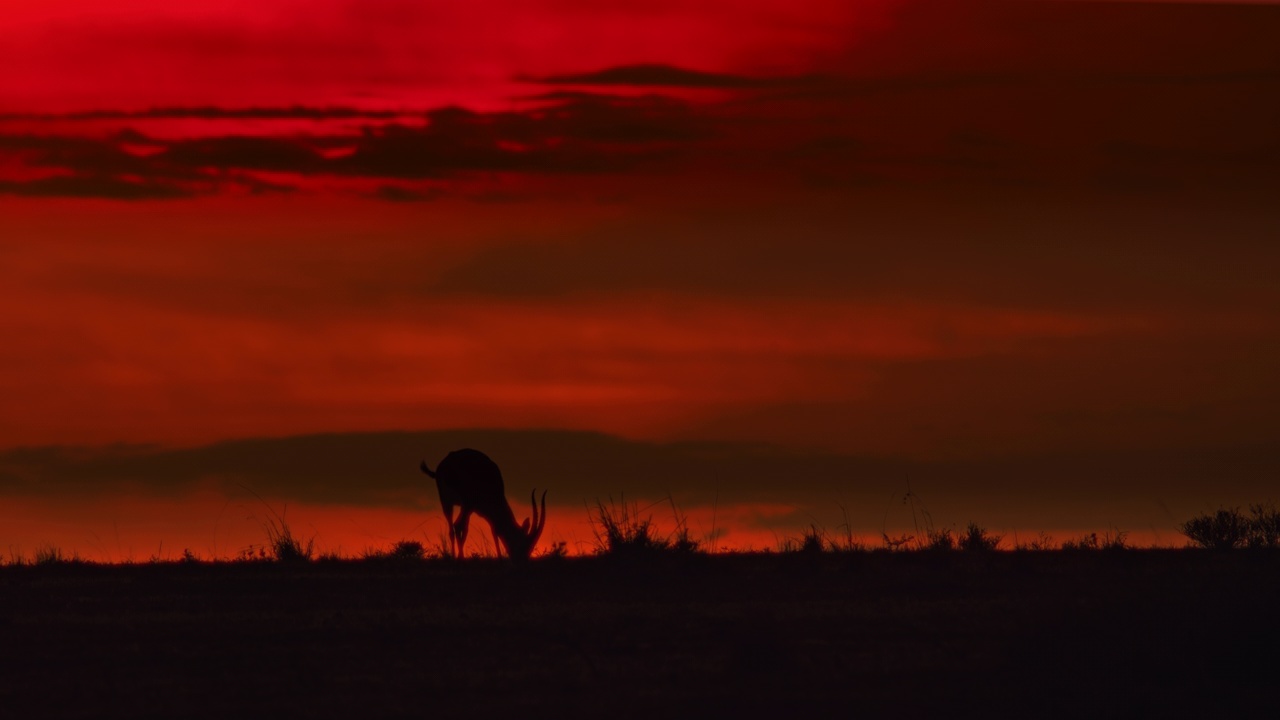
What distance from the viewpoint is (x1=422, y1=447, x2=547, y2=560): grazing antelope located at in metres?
25.2

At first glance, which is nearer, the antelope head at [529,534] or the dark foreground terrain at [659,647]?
the dark foreground terrain at [659,647]

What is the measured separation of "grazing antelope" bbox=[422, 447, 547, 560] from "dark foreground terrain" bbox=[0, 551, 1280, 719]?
18.0 feet

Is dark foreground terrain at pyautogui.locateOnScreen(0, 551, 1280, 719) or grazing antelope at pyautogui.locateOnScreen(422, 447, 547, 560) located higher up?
grazing antelope at pyautogui.locateOnScreen(422, 447, 547, 560)

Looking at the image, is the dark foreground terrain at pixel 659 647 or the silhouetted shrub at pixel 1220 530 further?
the silhouetted shrub at pixel 1220 530

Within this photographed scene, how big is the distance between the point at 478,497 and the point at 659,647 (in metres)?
11.5

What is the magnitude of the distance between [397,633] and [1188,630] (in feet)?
20.8

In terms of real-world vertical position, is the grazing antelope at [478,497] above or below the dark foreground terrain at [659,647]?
above

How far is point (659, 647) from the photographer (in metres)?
15.0

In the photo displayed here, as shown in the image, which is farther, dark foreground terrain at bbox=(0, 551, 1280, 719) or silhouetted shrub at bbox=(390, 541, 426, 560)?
silhouetted shrub at bbox=(390, 541, 426, 560)

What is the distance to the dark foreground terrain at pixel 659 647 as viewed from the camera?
1292 centimetres

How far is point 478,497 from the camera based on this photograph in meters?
26.3

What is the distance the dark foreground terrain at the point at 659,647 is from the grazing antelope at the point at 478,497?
5499mm

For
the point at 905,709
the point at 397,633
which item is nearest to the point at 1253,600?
the point at 905,709

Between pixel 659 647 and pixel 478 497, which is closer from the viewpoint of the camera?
pixel 659 647
